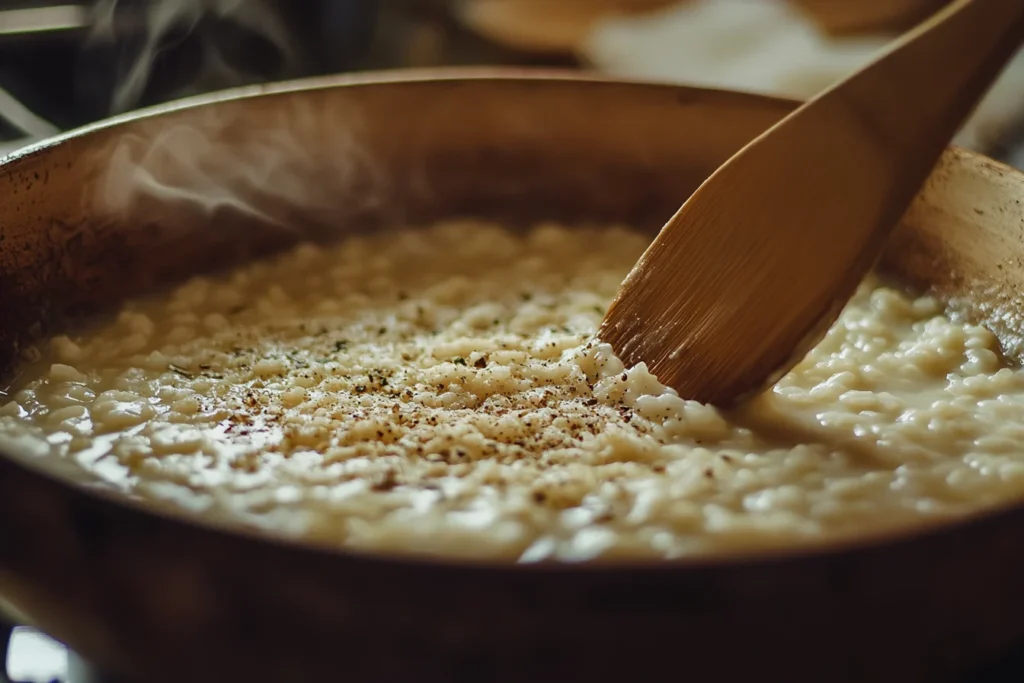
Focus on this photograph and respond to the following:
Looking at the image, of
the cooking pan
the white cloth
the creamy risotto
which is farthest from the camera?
the white cloth

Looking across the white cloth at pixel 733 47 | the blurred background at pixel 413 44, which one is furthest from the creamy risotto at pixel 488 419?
the white cloth at pixel 733 47

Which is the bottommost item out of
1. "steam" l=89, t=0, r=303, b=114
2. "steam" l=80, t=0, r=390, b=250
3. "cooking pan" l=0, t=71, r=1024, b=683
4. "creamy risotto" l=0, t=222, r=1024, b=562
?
"cooking pan" l=0, t=71, r=1024, b=683

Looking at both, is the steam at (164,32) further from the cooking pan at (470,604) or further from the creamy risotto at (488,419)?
the cooking pan at (470,604)

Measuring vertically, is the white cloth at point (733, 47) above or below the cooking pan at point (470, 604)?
above

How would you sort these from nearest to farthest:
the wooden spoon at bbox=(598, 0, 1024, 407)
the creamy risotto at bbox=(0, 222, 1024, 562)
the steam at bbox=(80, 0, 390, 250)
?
1. the creamy risotto at bbox=(0, 222, 1024, 562)
2. the wooden spoon at bbox=(598, 0, 1024, 407)
3. the steam at bbox=(80, 0, 390, 250)

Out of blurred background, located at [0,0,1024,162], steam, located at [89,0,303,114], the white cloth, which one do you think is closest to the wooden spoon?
blurred background, located at [0,0,1024,162]

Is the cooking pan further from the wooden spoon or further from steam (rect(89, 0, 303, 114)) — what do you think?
steam (rect(89, 0, 303, 114))

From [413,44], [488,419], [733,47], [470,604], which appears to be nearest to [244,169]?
[488,419]
